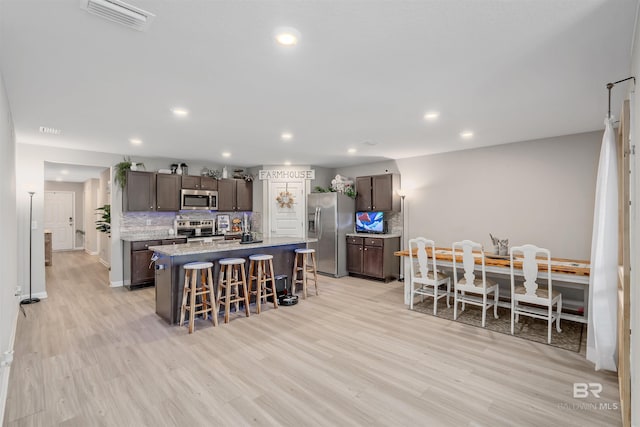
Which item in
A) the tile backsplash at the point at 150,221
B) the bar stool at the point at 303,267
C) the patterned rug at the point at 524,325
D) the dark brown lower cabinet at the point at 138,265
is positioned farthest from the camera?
the tile backsplash at the point at 150,221

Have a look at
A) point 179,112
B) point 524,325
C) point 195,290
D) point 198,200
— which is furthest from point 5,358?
point 524,325

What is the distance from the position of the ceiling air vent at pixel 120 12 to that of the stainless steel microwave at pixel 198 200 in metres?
5.05

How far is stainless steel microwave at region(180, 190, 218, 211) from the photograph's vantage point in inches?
257

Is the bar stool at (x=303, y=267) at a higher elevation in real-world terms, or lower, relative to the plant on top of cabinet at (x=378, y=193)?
lower

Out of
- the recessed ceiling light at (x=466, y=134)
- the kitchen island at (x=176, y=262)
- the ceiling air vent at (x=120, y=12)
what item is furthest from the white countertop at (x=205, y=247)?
the recessed ceiling light at (x=466, y=134)

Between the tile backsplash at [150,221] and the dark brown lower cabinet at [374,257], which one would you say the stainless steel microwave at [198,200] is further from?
the dark brown lower cabinet at [374,257]

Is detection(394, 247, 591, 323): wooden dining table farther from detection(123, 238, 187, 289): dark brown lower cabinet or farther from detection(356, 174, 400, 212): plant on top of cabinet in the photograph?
detection(123, 238, 187, 289): dark brown lower cabinet

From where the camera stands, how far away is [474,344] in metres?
3.38

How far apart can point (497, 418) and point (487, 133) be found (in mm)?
3554

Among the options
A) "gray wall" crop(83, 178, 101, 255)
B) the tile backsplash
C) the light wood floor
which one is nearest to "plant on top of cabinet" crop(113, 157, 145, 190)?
the tile backsplash

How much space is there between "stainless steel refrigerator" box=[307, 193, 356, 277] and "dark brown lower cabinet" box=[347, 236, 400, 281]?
0.74 feet

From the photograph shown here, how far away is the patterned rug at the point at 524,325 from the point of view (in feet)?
11.3

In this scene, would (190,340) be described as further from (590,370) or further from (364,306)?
(590,370)

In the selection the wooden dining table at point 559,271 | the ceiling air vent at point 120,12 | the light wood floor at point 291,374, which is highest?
the ceiling air vent at point 120,12
